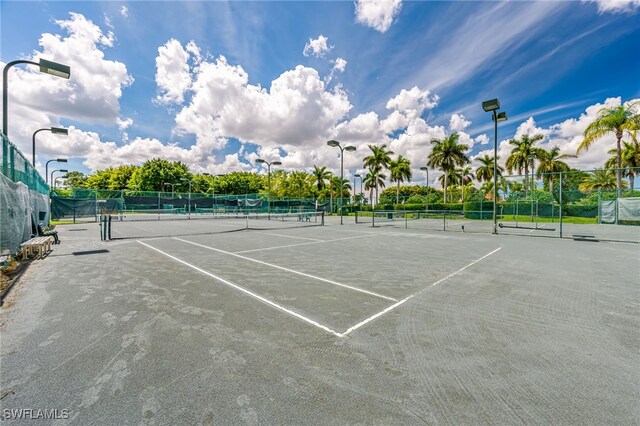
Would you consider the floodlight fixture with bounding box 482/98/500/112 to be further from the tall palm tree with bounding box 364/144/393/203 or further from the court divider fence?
the tall palm tree with bounding box 364/144/393/203


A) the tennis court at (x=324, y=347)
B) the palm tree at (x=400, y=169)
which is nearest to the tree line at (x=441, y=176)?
the palm tree at (x=400, y=169)

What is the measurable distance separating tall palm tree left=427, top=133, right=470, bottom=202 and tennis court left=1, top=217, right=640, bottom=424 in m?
47.8

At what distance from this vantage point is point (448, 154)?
165ft

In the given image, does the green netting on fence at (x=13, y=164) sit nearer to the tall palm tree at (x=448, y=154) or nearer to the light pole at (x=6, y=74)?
the light pole at (x=6, y=74)

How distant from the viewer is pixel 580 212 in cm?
2683

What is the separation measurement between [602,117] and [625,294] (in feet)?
94.0

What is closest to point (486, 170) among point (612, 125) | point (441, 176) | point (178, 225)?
point (441, 176)

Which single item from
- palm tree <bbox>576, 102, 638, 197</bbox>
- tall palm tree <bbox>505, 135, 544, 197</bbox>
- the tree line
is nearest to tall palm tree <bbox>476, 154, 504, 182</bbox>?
the tree line

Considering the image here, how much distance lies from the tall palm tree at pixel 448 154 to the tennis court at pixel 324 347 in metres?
47.8

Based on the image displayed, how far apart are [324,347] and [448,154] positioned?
54.0 meters

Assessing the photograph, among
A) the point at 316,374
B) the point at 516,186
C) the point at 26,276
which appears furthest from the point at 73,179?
the point at 516,186

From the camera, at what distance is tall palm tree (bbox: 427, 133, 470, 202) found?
163 feet

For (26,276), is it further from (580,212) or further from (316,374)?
(580,212)

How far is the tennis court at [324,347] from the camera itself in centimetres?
228
